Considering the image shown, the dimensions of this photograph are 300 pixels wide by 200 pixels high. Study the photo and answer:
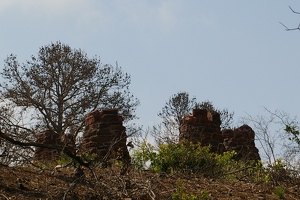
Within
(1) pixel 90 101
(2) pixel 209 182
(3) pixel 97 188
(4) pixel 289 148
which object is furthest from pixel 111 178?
(1) pixel 90 101

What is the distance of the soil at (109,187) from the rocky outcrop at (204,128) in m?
7.01

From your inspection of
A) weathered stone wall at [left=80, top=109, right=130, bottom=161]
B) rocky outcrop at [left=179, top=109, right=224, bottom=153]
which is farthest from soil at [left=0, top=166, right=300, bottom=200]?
rocky outcrop at [left=179, top=109, right=224, bottom=153]

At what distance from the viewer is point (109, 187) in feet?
21.3

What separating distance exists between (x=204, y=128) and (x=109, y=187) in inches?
381

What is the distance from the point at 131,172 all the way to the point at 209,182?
1274mm

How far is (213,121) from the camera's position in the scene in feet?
53.4

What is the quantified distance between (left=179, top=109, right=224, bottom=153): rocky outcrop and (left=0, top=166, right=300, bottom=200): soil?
7014 mm

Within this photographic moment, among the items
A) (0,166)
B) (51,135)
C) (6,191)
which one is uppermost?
(51,135)

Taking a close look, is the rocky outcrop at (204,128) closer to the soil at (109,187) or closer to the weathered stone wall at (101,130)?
the weathered stone wall at (101,130)

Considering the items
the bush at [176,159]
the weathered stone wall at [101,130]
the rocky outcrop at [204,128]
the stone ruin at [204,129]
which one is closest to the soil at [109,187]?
the bush at [176,159]

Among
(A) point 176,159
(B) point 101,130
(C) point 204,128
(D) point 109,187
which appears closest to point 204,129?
(C) point 204,128

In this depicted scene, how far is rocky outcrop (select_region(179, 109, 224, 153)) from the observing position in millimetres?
15703

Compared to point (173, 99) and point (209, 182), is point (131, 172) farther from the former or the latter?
point (173, 99)

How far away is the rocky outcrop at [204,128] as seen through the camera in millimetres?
15703
